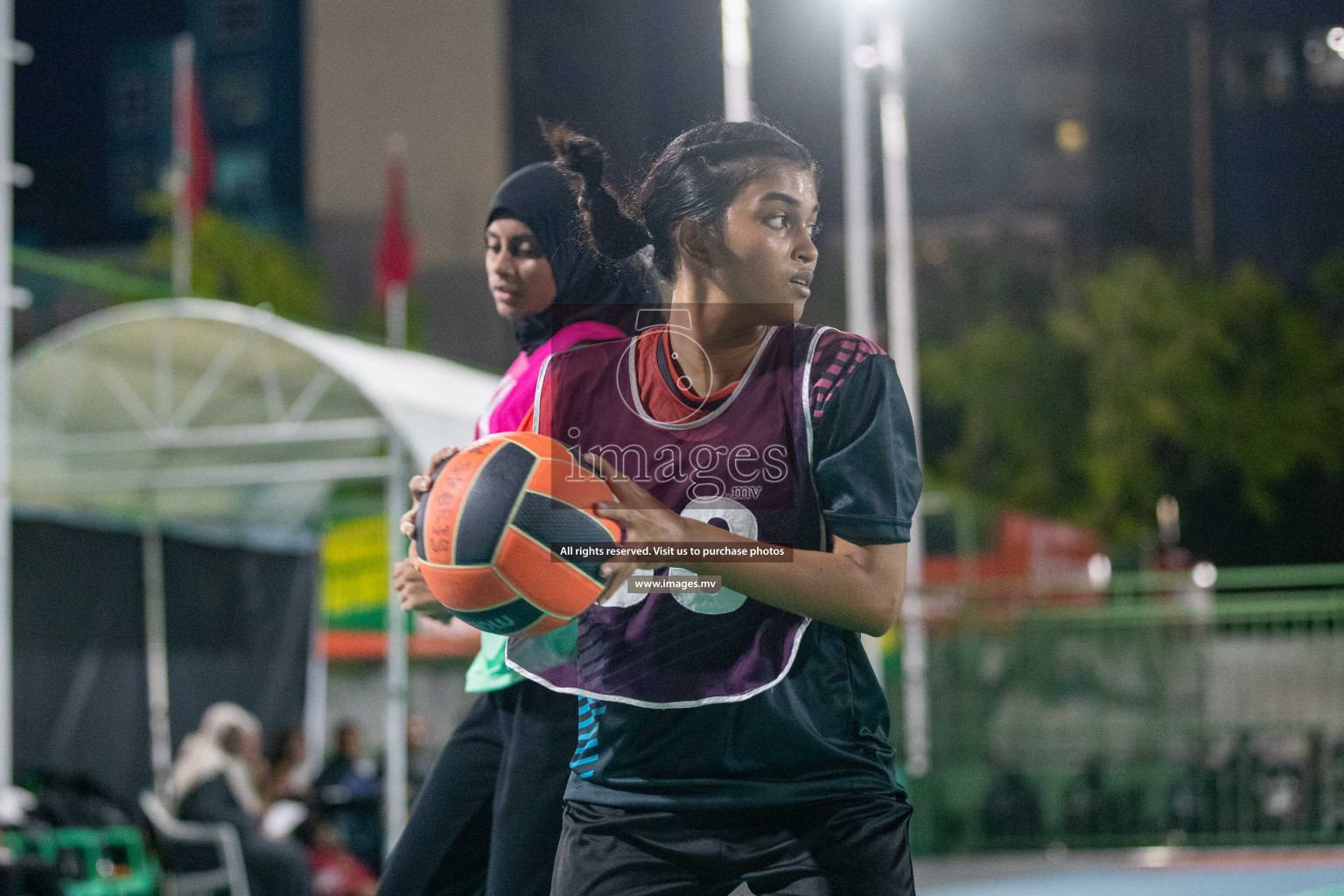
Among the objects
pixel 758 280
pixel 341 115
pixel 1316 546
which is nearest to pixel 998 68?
pixel 341 115

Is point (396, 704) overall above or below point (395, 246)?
below

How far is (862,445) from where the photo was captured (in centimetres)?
222

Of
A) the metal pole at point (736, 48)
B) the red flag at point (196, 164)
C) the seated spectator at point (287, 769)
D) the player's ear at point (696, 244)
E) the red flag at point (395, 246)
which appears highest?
→ the red flag at point (196, 164)

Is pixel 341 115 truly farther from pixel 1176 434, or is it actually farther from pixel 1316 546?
pixel 1316 546

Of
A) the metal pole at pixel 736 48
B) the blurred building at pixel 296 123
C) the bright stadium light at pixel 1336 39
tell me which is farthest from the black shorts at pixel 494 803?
the blurred building at pixel 296 123

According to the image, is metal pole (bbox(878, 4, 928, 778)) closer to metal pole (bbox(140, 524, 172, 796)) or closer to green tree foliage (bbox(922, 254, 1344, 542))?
metal pole (bbox(140, 524, 172, 796))

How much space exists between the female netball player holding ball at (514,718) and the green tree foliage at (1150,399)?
29.2 m

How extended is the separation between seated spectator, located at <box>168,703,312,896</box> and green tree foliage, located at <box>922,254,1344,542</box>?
914 inches

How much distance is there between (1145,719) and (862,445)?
11363 mm

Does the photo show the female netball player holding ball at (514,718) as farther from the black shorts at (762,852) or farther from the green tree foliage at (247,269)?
the green tree foliage at (247,269)

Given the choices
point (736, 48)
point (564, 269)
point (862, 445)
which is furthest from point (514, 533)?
point (736, 48)

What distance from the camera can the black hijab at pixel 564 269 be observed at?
263 centimetres

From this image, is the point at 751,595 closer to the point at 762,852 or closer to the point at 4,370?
the point at 762,852

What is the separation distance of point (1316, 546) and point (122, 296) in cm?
2579
